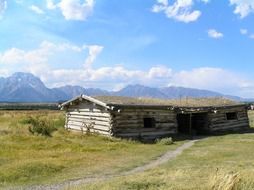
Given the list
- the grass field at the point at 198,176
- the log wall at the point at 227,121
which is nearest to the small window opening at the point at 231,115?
A: the log wall at the point at 227,121

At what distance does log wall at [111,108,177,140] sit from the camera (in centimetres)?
3094

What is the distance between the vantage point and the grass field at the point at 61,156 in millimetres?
16422

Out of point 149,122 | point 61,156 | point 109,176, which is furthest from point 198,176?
point 149,122

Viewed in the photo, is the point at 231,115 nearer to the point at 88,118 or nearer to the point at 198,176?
the point at 88,118

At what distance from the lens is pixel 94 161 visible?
65.7 ft

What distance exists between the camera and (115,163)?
19547 mm

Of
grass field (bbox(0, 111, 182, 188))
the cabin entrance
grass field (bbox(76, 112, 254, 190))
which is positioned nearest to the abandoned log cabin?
the cabin entrance

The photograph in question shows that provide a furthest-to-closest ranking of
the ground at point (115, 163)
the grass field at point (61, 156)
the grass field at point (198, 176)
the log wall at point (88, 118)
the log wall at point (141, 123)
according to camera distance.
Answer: the log wall at point (88, 118), the log wall at point (141, 123), the grass field at point (61, 156), the ground at point (115, 163), the grass field at point (198, 176)

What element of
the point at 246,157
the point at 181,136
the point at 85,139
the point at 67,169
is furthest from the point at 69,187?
the point at 181,136

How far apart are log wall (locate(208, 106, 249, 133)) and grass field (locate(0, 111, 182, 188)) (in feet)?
32.1

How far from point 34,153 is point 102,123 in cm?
1018

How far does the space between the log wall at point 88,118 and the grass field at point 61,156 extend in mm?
1400

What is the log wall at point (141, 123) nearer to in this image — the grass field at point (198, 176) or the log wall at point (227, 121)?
the log wall at point (227, 121)

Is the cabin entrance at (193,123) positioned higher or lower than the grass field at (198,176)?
higher
